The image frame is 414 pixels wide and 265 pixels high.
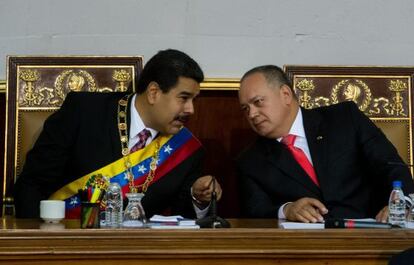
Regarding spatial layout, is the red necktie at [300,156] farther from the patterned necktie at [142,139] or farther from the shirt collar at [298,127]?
the patterned necktie at [142,139]

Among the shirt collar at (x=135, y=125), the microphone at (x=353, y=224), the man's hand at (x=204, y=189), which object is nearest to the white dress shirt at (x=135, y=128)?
the shirt collar at (x=135, y=125)

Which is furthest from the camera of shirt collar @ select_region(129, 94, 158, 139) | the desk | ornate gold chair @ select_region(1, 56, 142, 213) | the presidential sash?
ornate gold chair @ select_region(1, 56, 142, 213)

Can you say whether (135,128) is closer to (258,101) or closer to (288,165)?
(258,101)

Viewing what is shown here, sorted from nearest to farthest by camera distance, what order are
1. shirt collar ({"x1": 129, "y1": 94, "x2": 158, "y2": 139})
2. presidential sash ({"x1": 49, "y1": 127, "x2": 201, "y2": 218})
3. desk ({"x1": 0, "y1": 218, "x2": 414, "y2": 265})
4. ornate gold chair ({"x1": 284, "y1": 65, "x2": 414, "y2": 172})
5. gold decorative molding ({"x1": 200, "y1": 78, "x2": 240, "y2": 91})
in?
desk ({"x1": 0, "y1": 218, "x2": 414, "y2": 265}) < presidential sash ({"x1": 49, "y1": 127, "x2": 201, "y2": 218}) < shirt collar ({"x1": 129, "y1": 94, "x2": 158, "y2": 139}) < ornate gold chair ({"x1": 284, "y1": 65, "x2": 414, "y2": 172}) < gold decorative molding ({"x1": 200, "y1": 78, "x2": 240, "y2": 91})

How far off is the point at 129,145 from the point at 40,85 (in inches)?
→ 17.1

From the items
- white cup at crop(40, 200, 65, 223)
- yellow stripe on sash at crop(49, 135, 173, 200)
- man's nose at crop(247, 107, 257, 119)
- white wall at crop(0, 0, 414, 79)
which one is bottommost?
white cup at crop(40, 200, 65, 223)

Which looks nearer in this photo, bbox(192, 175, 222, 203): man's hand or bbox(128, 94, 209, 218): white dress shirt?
bbox(192, 175, 222, 203): man's hand

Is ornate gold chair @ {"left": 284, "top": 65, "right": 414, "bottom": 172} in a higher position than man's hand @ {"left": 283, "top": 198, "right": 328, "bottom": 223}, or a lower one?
higher

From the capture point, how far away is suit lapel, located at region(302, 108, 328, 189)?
2.59 meters

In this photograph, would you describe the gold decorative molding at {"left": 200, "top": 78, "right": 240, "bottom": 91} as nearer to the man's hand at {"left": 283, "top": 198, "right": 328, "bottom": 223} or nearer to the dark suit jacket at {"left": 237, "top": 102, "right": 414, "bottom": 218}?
the dark suit jacket at {"left": 237, "top": 102, "right": 414, "bottom": 218}

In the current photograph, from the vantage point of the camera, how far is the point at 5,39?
10.1 feet

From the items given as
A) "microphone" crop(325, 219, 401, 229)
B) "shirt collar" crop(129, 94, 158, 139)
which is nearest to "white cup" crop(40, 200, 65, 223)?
"microphone" crop(325, 219, 401, 229)

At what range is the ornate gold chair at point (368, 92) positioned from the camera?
2891mm

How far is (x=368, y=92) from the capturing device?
2898 millimetres
